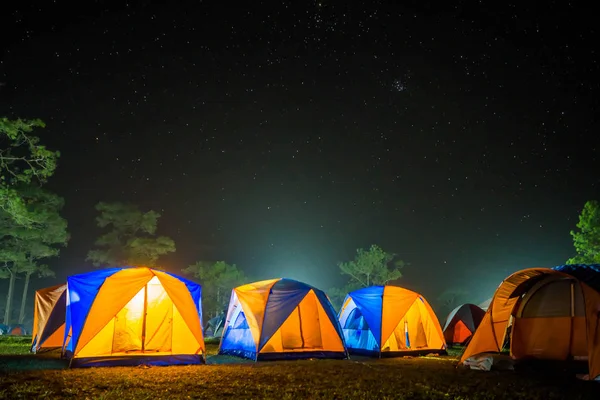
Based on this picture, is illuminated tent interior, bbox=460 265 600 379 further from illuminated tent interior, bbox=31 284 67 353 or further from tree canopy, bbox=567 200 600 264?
tree canopy, bbox=567 200 600 264

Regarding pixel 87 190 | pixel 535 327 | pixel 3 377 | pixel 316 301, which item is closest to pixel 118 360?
pixel 3 377

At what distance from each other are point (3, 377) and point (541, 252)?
259 feet

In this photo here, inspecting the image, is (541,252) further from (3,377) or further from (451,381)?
(3,377)

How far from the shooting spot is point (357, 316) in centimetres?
1546

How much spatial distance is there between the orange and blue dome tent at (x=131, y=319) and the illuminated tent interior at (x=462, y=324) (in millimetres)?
15323

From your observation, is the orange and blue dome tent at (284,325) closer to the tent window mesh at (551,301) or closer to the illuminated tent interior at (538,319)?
the illuminated tent interior at (538,319)

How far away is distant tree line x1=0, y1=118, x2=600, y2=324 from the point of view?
55.3 ft

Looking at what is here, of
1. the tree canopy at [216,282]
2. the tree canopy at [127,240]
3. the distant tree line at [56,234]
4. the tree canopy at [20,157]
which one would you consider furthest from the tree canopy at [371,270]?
the tree canopy at [20,157]

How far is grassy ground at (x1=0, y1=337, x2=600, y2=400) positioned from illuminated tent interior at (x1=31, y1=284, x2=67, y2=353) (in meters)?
3.17

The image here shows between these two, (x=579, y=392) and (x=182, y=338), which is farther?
(x=182, y=338)

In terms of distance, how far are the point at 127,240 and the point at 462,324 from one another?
30.0 metres

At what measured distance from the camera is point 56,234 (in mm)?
Result: 34156

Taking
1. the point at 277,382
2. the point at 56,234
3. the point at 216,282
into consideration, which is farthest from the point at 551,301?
the point at 216,282

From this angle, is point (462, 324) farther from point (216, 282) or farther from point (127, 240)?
point (216, 282)
